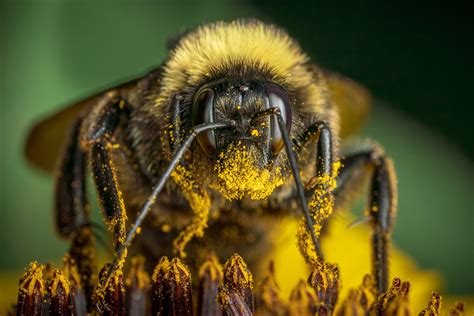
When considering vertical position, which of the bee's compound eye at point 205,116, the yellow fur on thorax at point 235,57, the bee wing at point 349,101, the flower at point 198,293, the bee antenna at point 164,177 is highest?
the bee wing at point 349,101

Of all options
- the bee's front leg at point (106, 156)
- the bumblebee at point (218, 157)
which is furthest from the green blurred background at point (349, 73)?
the bee's front leg at point (106, 156)

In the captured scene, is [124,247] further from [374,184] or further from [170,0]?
[170,0]

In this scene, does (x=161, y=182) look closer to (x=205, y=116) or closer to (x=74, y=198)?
(x=205, y=116)

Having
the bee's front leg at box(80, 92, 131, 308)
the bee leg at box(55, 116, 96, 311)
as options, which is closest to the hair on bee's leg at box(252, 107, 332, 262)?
the bee's front leg at box(80, 92, 131, 308)

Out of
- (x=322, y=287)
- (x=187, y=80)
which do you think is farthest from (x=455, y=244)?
(x=187, y=80)

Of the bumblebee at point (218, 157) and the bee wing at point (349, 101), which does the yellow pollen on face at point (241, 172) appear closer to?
the bumblebee at point (218, 157)

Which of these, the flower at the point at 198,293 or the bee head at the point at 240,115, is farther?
the flower at the point at 198,293
